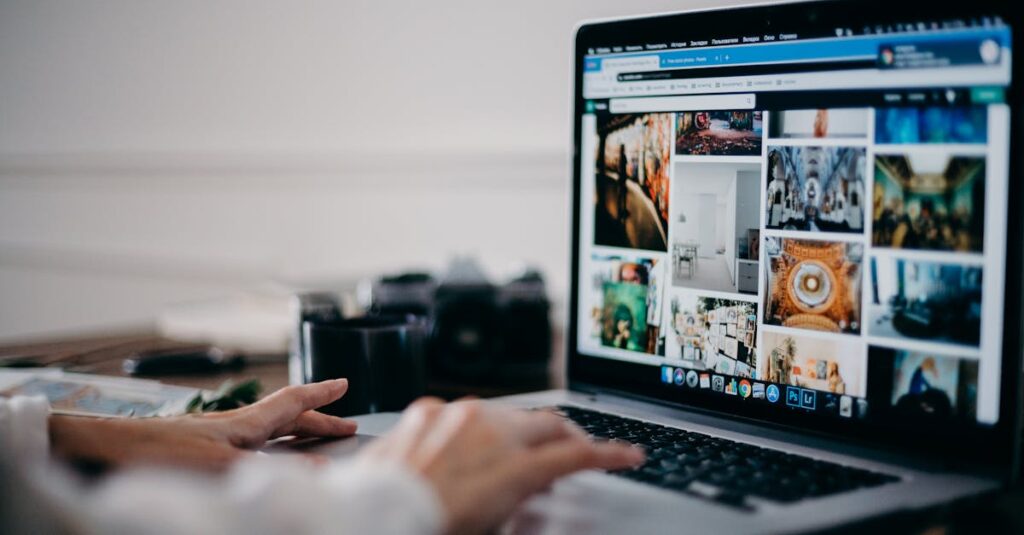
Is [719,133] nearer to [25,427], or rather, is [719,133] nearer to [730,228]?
[730,228]

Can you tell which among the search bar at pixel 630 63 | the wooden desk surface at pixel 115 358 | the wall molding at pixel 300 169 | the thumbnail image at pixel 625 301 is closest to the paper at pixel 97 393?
the wooden desk surface at pixel 115 358

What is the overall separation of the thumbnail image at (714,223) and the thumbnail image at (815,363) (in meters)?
0.05

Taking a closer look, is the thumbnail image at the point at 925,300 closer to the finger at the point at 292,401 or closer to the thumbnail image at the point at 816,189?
the thumbnail image at the point at 816,189

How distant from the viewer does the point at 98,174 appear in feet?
8.76

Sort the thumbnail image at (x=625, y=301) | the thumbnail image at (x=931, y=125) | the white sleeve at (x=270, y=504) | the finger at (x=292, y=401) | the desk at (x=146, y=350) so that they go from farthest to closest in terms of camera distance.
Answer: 1. the desk at (x=146, y=350)
2. the thumbnail image at (x=625, y=301)
3. the finger at (x=292, y=401)
4. the thumbnail image at (x=931, y=125)
5. the white sleeve at (x=270, y=504)

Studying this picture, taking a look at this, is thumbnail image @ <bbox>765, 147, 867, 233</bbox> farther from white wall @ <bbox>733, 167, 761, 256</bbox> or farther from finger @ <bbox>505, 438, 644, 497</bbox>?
finger @ <bbox>505, 438, 644, 497</bbox>

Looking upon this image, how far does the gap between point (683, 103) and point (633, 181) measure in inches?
3.3

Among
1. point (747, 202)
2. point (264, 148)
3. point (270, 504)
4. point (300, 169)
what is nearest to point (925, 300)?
point (747, 202)

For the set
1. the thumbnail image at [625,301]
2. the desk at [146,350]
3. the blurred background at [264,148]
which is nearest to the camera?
the thumbnail image at [625,301]

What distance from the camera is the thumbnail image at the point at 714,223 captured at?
75 cm

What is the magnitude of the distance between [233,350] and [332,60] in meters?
0.94

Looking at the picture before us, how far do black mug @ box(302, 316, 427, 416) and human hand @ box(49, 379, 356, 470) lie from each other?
0.11 m

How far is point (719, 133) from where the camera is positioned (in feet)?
2.52

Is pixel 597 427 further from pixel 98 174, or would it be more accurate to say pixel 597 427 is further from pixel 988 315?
pixel 98 174
